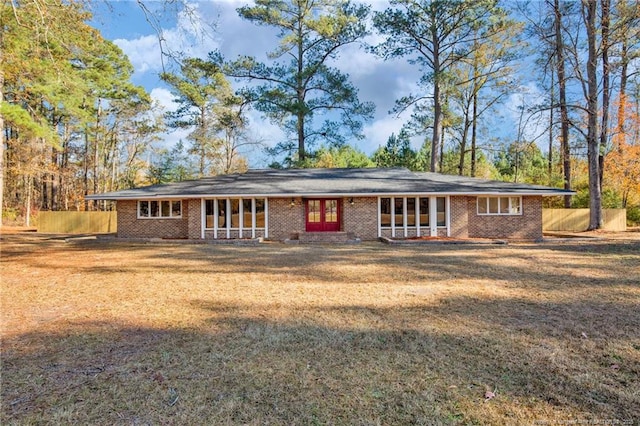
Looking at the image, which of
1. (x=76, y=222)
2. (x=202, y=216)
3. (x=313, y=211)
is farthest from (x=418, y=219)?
(x=76, y=222)

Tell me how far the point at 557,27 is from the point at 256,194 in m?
16.0

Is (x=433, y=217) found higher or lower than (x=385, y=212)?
lower

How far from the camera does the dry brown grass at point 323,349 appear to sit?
2.66m

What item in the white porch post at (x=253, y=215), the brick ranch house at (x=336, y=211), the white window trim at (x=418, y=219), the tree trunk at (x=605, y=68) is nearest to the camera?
the tree trunk at (x=605, y=68)

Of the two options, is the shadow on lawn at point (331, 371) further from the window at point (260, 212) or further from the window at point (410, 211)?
the window at point (260, 212)

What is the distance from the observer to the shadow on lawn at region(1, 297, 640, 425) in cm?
261

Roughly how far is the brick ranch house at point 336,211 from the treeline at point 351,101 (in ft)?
10.8

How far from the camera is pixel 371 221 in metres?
16.0

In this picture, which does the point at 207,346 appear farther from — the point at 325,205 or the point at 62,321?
the point at 325,205

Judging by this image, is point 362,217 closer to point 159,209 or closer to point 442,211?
point 442,211

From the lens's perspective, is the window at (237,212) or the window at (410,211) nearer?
the window at (410,211)

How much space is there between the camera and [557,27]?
630 inches

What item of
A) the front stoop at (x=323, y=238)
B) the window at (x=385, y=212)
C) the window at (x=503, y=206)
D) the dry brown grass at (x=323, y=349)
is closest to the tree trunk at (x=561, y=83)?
the window at (x=503, y=206)

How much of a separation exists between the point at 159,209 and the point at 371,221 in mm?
10424
